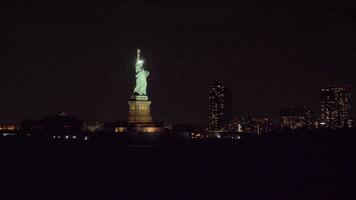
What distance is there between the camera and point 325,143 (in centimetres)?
6425

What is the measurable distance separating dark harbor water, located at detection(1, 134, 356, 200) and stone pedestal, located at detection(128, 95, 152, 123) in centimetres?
1526

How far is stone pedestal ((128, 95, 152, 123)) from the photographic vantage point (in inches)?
3027

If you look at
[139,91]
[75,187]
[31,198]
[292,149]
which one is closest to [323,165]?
[292,149]

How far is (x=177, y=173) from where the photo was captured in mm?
40188

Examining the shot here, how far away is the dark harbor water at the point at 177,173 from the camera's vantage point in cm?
3127

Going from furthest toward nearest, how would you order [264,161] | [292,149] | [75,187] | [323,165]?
1. [292,149]
2. [264,161]
3. [323,165]
4. [75,187]

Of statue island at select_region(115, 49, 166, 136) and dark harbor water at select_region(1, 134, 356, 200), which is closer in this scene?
dark harbor water at select_region(1, 134, 356, 200)

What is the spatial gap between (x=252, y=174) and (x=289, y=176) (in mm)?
2364

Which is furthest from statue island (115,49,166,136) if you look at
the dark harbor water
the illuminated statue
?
the dark harbor water

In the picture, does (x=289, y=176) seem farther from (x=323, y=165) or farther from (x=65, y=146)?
(x=65, y=146)

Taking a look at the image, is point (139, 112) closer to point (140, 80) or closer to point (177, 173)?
point (140, 80)

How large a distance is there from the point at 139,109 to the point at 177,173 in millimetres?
37967

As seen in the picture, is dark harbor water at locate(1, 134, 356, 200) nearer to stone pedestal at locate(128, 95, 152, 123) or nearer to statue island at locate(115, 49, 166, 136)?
statue island at locate(115, 49, 166, 136)

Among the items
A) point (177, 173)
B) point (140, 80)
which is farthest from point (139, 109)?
point (177, 173)
